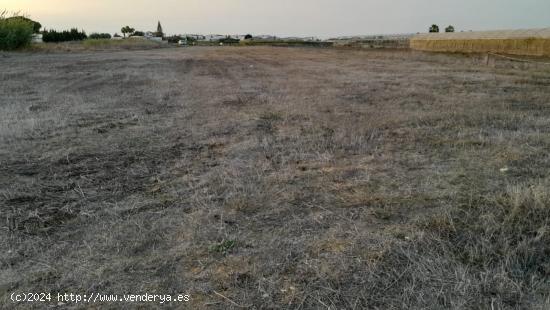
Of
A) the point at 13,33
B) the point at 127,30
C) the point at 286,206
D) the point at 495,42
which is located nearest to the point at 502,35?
the point at 495,42

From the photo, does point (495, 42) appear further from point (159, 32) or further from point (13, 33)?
point (159, 32)

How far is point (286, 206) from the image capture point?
4.13m

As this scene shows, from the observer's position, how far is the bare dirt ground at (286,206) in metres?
2.92

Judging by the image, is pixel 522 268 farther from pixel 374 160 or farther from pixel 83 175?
pixel 83 175

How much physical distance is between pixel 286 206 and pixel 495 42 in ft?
79.8

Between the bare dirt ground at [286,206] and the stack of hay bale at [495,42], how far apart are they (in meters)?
14.1

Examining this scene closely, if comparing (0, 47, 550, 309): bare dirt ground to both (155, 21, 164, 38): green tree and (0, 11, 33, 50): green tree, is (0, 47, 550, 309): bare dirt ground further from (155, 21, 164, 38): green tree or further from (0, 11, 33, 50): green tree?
(155, 21, 164, 38): green tree

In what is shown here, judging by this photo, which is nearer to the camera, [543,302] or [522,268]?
[543,302]

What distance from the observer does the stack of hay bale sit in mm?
20250

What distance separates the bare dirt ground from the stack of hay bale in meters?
14.1

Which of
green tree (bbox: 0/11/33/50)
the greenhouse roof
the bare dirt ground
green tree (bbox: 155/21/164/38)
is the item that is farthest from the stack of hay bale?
green tree (bbox: 155/21/164/38)

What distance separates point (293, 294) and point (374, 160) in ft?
9.47

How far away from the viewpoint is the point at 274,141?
6.40 metres

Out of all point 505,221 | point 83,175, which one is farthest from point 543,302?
point 83,175
